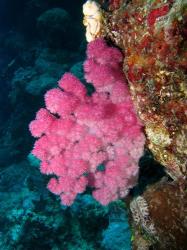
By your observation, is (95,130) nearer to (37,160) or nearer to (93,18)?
(93,18)

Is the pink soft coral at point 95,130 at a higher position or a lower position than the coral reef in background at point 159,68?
lower

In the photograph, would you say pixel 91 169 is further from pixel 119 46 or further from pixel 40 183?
pixel 40 183

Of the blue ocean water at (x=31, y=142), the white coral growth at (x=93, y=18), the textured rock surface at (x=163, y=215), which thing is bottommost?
the blue ocean water at (x=31, y=142)

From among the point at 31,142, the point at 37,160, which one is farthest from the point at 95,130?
the point at 31,142

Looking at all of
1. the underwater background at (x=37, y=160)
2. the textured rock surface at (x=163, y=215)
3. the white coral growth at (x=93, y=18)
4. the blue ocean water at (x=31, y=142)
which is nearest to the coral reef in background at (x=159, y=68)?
A: the textured rock surface at (x=163, y=215)

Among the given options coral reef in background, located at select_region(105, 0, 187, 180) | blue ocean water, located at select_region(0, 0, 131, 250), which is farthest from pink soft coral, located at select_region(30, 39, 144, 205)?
blue ocean water, located at select_region(0, 0, 131, 250)

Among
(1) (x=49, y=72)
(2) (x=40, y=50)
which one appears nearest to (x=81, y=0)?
(2) (x=40, y=50)

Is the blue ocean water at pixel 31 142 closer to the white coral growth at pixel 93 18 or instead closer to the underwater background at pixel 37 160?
the underwater background at pixel 37 160
